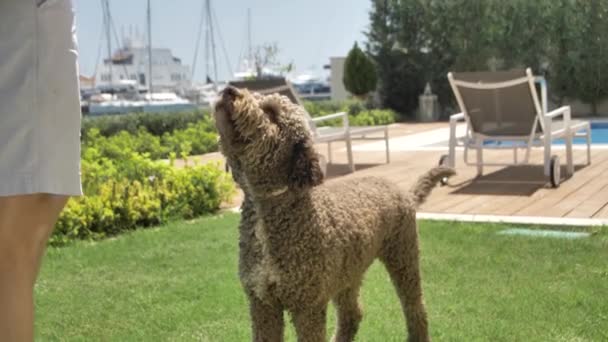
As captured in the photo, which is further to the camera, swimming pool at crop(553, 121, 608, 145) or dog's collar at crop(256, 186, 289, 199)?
swimming pool at crop(553, 121, 608, 145)

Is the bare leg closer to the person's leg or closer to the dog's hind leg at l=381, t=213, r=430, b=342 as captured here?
the dog's hind leg at l=381, t=213, r=430, b=342

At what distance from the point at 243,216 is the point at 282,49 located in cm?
1809

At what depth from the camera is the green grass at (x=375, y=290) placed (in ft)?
12.2

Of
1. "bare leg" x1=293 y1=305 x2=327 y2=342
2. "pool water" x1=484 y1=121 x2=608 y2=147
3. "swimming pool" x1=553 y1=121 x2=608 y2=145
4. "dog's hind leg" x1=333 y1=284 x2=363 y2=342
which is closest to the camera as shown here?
"bare leg" x1=293 y1=305 x2=327 y2=342

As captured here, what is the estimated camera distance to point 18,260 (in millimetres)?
2061

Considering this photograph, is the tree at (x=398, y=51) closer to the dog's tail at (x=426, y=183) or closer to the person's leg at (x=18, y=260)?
the dog's tail at (x=426, y=183)

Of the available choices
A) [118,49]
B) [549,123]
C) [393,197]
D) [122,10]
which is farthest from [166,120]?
[393,197]

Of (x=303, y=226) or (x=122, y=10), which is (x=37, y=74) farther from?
(x=122, y=10)

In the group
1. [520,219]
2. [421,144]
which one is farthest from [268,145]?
[421,144]

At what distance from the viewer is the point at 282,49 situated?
2044 centimetres

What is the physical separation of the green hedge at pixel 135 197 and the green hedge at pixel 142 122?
5616mm

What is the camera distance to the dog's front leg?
104 inches

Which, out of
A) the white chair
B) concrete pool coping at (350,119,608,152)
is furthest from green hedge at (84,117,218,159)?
the white chair

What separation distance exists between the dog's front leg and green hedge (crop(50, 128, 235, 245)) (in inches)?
140
